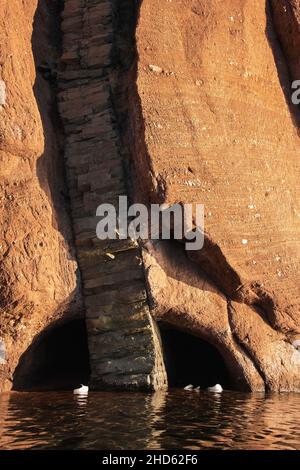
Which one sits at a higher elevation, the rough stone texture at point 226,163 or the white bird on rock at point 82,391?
the rough stone texture at point 226,163

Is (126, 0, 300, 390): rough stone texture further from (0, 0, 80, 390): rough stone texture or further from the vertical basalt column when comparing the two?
(0, 0, 80, 390): rough stone texture

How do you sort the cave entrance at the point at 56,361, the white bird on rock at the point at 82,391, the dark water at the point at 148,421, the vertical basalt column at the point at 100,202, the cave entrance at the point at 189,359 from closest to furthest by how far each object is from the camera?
1. the dark water at the point at 148,421
2. the white bird on rock at the point at 82,391
3. the vertical basalt column at the point at 100,202
4. the cave entrance at the point at 56,361
5. the cave entrance at the point at 189,359

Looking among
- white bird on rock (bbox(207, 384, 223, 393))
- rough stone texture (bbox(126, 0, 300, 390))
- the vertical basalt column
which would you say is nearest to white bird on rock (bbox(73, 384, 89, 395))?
the vertical basalt column

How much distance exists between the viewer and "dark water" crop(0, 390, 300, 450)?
6305 mm

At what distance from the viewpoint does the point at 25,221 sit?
406 inches

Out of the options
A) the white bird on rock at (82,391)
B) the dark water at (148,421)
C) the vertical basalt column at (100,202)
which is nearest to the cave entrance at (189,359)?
the vertical basalt column at (100,202)

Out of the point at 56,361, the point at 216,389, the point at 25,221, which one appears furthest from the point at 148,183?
the point at 56,361

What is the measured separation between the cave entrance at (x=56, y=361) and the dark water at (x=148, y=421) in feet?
2.89

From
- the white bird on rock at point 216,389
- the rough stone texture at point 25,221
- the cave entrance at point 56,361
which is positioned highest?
the rough stone texture at point 25,221

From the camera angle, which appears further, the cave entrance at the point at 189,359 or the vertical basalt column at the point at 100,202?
the cave entrance at the point at 189,359

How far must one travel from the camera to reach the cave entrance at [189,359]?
477 inches

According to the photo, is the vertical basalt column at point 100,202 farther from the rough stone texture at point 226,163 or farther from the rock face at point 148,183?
the rough stone texture at point 226,163

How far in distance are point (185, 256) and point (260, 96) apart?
11.4ft

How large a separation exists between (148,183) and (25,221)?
203cm
